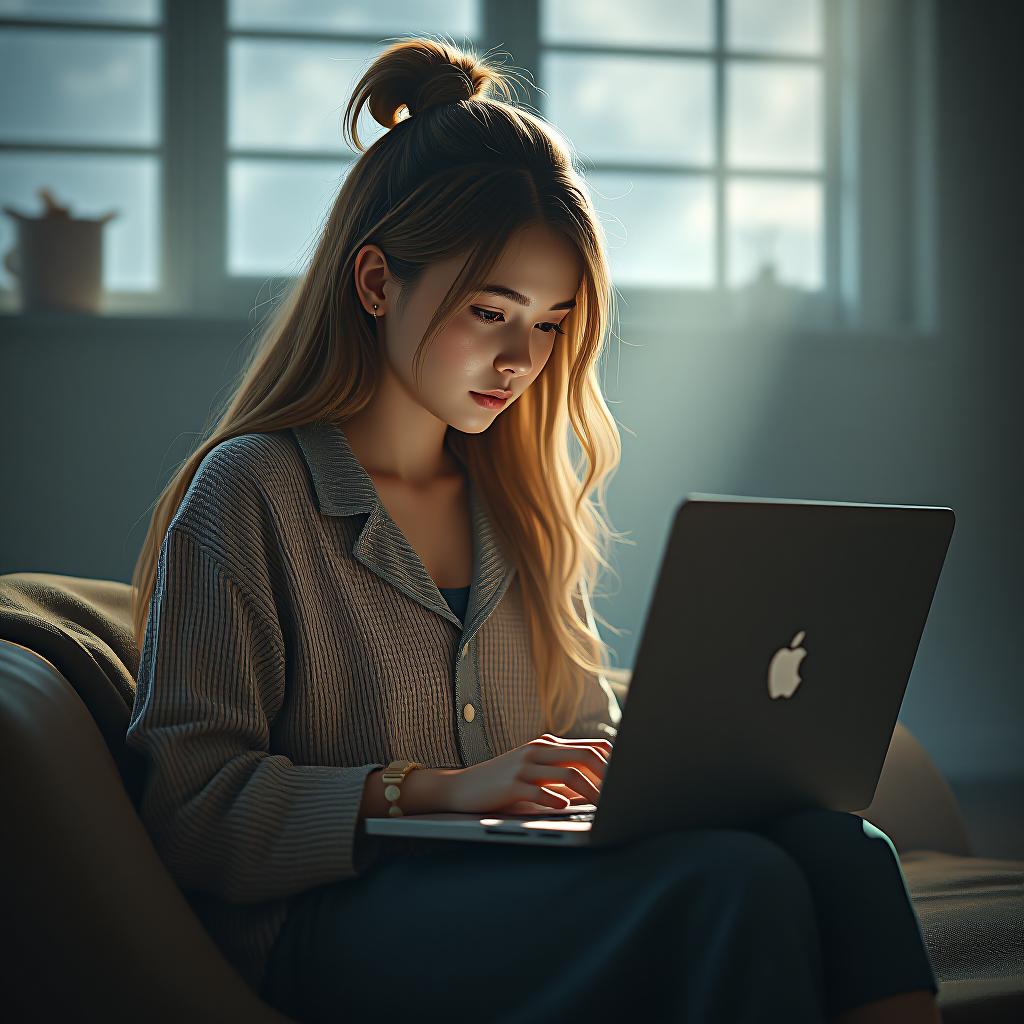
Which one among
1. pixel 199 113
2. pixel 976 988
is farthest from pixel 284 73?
pixel 976 988

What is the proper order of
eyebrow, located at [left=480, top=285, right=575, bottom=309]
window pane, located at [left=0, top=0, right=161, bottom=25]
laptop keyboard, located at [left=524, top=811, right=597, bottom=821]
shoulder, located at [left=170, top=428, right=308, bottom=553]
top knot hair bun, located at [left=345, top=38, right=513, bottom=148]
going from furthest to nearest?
window pane, located at [left=0, top=0, right=161, bottom=25] → top knot hair bun, located at [left=345, top=38, right=513, bottom=148] → eyebrow, located at [left=480, top=285, right=575, bottom=309] → shoulder, located at [left=170, top=428, right=308, bottom=553] → laptop keyboard, located at [left=524, top=811, right=597, bottom=821]

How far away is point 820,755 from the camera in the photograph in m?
0.94

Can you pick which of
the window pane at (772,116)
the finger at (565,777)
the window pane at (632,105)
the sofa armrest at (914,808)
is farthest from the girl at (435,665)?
the window pane at (772,116)

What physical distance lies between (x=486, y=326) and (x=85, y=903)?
0.65 m

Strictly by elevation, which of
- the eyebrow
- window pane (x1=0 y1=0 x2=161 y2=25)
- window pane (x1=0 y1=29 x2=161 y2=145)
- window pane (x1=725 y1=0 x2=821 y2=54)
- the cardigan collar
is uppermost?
window pane (x1=725 y1=0 x2=821 y2=54)

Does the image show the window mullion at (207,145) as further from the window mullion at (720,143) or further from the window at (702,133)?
the window mullion at (720,143)

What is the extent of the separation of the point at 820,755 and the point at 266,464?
22.7 inches

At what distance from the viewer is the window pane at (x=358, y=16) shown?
2.44 m

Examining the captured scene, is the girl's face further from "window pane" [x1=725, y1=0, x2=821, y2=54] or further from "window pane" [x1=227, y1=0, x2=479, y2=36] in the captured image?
"window pane" [x1=725, y1=0, x2=821, y2=54]

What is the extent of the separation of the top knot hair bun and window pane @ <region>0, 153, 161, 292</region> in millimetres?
1303

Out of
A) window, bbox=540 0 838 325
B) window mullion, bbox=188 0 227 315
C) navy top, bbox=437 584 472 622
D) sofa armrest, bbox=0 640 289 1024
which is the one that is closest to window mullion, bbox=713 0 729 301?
window, bbox=540 0 838 325

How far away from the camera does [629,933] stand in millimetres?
793

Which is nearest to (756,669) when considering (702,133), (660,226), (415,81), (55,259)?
(415,81)

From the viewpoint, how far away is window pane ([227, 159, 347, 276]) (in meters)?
2.46
